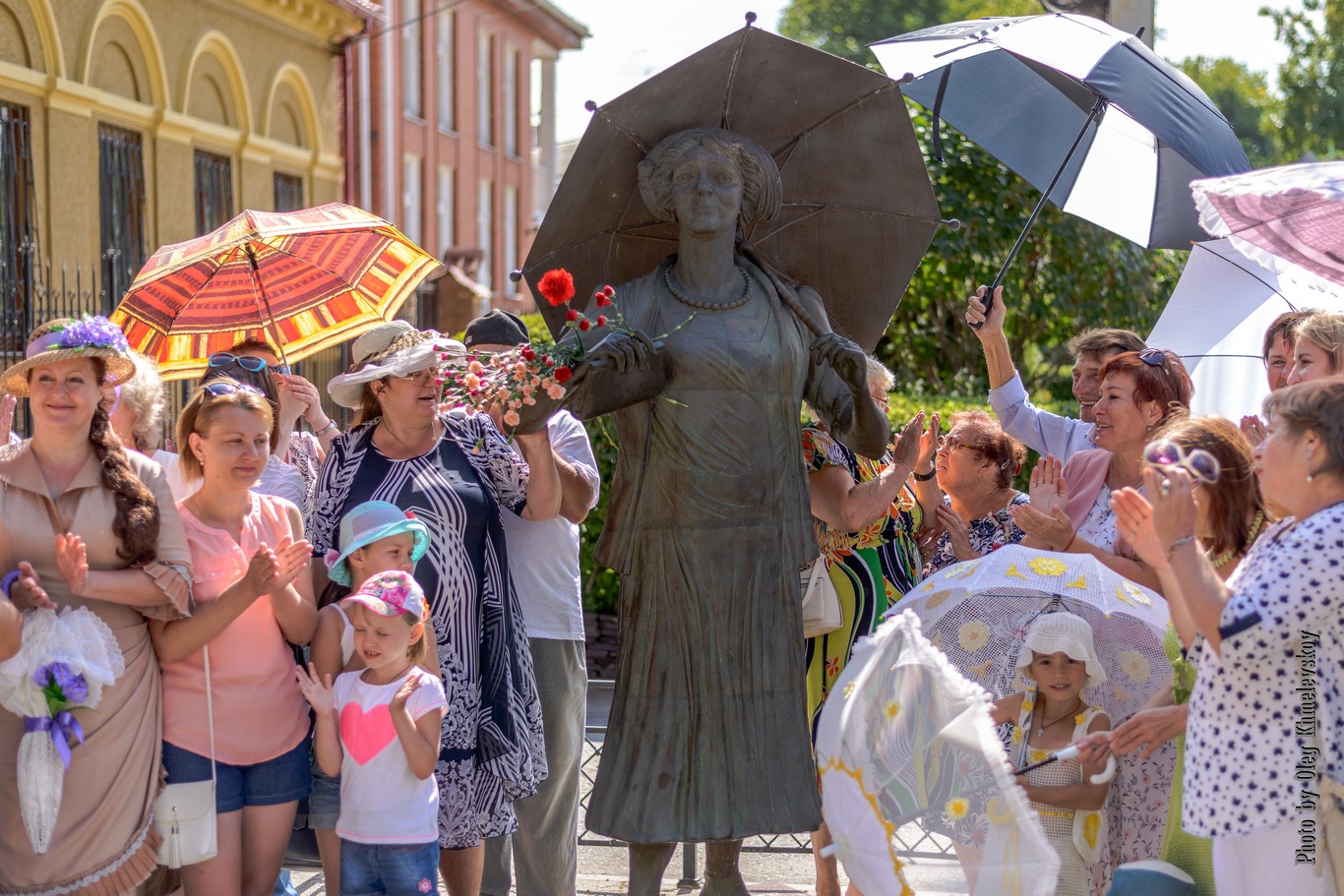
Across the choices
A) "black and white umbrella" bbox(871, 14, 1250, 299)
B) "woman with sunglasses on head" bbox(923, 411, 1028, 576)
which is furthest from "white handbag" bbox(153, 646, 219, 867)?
"black and white umbrella" bbox(871, 14, 1250, 299)

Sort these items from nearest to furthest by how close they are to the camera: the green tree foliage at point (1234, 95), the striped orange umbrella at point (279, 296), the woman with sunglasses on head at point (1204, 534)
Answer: the woman with sunglasses on head at point (1204, 534) < the striped orange umbrella at point (279, 296) < the green tree foliage at point (1234, 95)

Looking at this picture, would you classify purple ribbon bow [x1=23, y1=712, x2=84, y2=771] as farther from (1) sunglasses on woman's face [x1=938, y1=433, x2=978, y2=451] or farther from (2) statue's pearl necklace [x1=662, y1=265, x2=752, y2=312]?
(1) sunglasses on woman's face [x1=938, y1=433, x2=978, y2=451]

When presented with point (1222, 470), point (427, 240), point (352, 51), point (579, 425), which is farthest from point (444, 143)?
point (1222, 470)

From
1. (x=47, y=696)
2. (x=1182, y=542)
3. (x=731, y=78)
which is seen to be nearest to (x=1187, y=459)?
(x=1182, y=542)

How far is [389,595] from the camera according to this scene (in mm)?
3678

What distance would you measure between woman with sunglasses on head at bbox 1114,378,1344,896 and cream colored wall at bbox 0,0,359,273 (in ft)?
31.0

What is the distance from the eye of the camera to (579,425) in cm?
470

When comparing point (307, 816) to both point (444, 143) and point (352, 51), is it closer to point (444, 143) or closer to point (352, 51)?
point (352, 51)

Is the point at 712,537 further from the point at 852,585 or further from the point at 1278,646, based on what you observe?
the point at 1278,646

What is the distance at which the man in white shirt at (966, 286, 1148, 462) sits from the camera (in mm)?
4867

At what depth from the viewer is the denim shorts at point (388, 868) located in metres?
3.72

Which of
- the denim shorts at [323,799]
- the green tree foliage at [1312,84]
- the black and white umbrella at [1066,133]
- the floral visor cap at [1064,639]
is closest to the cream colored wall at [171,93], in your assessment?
the black and white umbrella at [1066,133]

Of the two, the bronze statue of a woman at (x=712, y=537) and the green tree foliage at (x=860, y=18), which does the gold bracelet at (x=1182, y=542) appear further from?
the green tree foliage at (x=860, y=18)

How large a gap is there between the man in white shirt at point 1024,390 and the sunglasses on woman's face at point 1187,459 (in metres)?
1.46
